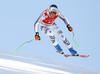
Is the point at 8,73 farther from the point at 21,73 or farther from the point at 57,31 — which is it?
the point at 57,31

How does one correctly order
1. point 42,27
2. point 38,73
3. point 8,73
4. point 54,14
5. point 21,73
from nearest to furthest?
point 8,73 < point 21,73 < point 38,73 < point 54,14 < point 42,27

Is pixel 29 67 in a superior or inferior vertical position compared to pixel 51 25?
inferior

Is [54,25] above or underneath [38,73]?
above

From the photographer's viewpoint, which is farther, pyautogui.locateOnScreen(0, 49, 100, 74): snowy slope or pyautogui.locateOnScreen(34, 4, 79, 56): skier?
pyautogui.locateOnScreen(34, 4, 79, 56): skier

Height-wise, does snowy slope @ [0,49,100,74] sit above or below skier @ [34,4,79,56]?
below

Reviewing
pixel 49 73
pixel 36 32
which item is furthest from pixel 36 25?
pixel 49 73

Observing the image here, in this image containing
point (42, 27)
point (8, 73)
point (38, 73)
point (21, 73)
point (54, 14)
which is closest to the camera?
point (8, 73)

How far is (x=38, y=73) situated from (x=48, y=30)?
2.41 metres

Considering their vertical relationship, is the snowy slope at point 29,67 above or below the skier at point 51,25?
below

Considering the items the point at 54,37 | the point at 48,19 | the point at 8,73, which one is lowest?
the point at 8,73

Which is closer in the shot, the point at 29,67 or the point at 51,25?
the point at 29,67

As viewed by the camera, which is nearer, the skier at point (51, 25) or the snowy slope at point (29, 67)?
the snowy slope at point (29, 67)

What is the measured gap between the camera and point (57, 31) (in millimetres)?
7422

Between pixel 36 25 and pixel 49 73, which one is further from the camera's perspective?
pixel 36 25
